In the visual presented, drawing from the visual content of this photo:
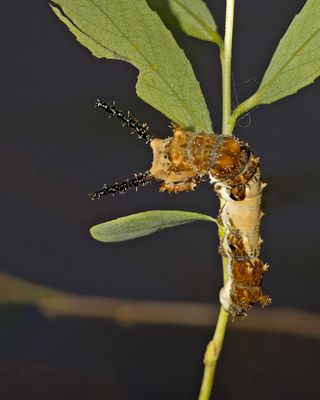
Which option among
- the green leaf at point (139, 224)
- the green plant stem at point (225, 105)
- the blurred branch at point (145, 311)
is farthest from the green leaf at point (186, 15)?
the blurred branch at point (145, 311)

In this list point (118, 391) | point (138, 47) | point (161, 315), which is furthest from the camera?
point (161, 315)

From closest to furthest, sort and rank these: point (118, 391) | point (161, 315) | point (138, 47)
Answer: point (138, 47), point (118, 391), point (161, 315)

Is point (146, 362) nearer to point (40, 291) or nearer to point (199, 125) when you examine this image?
point (40, 291)

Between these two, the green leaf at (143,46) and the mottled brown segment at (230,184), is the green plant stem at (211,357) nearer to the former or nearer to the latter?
the mottled brown segment at (230,184)

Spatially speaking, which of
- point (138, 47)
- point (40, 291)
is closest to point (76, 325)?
point (40, 291)

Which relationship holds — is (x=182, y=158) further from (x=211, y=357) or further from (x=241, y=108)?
(x=211, y=357)

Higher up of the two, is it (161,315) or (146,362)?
(161,315)
